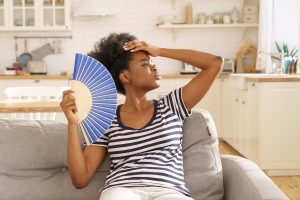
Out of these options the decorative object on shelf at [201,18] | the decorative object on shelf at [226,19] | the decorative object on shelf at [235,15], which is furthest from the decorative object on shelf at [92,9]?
the decorative object on shelf at [235,15]

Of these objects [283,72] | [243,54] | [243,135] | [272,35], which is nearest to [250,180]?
[243,135]

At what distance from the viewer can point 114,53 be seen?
1977mm

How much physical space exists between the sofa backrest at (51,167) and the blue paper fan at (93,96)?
219 millimetres

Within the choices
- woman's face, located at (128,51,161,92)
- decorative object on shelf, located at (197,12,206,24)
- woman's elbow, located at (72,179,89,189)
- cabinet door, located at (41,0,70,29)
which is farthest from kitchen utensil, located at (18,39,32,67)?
woman's elbow, located at (72,179,89,189)

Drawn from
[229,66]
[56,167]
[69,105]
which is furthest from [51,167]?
[229,66]

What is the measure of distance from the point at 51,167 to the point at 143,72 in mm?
529

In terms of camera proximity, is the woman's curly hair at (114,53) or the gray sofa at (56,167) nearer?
the gray sofa at (56,167)

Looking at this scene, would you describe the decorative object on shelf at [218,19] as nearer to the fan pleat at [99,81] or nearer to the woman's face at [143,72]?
the woman's face at [143,72]

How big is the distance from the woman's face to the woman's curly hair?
35 millimetres

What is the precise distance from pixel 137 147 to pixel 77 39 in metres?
4.91

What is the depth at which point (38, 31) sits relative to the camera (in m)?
6.46

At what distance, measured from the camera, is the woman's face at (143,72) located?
6.25 feet

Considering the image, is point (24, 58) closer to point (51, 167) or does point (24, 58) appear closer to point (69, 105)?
point (51, 167)

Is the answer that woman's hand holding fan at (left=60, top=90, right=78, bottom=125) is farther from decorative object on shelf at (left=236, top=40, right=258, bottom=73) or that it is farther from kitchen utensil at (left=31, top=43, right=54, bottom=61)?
kitchen utensil at (left=31, top=43, right=54, bottom=61)
